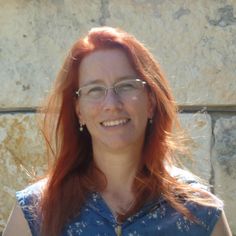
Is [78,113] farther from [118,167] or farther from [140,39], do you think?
[140,39]

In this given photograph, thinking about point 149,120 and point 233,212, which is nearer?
point 149,120

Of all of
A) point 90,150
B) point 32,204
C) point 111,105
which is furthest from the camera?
point 90,150

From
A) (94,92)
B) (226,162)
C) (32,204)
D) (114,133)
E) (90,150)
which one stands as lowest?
(226,162)

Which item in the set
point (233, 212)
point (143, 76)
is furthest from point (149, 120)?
point (233, 212)

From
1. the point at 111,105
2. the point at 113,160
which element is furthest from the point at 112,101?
the point at 113,160

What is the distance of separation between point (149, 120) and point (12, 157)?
813mm

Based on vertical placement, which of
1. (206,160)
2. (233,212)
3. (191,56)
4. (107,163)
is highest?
(191,56)

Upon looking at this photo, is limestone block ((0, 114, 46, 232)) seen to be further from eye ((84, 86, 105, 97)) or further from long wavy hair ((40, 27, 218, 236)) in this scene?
eye ((84, 86, 105, 97))

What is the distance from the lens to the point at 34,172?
9.29 ft

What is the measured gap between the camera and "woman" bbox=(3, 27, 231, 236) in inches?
83.0

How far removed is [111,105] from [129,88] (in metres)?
0.09

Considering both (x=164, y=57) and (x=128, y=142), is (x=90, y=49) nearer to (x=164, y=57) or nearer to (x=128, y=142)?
(x=128, y=142)

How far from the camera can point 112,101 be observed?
2.06 meters

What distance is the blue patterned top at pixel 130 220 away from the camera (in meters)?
2.12
